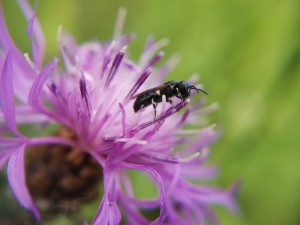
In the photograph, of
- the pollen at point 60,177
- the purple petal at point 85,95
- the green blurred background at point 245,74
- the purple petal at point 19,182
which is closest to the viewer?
the purple petal at point 19,182

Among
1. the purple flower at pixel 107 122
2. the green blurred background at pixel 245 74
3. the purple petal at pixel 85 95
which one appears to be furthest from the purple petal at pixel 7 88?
the green blurred background at pixel 245 74

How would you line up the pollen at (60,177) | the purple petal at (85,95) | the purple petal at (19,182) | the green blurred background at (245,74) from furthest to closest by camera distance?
the green blurred background at (245,74), the pollen at (60,177), the purple petal at (85,95), the purple petal at (19,182)

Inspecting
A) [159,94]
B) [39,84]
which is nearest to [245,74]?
[159,94]

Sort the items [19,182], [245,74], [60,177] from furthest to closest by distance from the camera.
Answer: [245,74]
[60,177]
[19,182]

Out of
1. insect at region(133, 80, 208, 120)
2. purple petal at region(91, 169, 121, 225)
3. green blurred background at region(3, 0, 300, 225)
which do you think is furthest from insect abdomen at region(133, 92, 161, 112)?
green blurred background at region(3, 0, 300, 225)

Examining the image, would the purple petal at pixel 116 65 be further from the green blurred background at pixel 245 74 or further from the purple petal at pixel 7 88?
the green blurred background at pixel 245 74

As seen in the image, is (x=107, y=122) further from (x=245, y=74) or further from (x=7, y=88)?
(x=245, y=74)

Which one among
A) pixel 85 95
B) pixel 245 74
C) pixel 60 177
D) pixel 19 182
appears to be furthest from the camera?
pixel 245 74
